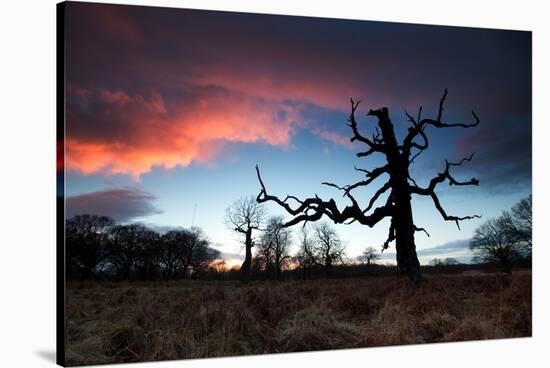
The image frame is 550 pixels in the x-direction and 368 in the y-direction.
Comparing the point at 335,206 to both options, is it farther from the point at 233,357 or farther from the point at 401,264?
the point at 233,357

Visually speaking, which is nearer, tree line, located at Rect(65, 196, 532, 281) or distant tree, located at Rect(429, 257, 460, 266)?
tree line, located at Rect(65, 196, 532, 281)


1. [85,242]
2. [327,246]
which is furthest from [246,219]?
[85,242]

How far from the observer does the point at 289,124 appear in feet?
31.5

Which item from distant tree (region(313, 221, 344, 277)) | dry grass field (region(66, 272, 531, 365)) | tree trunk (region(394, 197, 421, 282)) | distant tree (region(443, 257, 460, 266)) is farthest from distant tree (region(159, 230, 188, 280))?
distant tree (region(443, 257, 460, 266))

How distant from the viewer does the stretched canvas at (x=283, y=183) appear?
838 centimetres

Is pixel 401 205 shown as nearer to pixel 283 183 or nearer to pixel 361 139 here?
pixel 361 139

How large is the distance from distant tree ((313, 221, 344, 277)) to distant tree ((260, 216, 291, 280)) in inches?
18.0

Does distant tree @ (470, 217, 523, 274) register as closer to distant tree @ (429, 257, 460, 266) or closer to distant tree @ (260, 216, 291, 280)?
distant tree @ (429, 257, 460, 266)

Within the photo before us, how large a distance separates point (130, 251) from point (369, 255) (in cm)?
324

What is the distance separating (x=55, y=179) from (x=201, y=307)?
2.27 m

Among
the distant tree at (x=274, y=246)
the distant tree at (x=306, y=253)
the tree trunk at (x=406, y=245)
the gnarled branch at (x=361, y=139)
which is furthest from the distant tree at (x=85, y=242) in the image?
the tree trunk at (x=406, y=245)

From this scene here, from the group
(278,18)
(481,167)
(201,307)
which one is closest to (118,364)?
(201,307)

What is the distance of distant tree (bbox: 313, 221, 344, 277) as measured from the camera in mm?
9711

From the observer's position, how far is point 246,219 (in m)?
9.20
